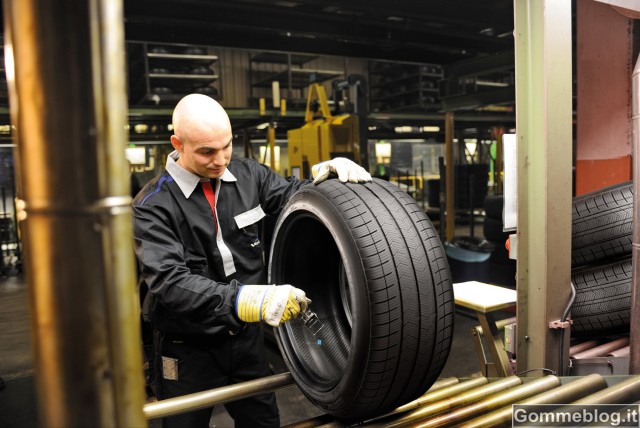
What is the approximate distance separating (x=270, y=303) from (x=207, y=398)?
Answer: 0.36 metres

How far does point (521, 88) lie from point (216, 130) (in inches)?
46.5

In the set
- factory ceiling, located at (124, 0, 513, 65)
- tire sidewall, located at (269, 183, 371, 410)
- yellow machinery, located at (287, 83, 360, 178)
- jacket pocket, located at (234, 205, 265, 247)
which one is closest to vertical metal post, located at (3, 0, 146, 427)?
tire sidewall, located at (269, 183, 371, 410)

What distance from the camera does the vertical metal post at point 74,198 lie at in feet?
2.09

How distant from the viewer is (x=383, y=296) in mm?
1314

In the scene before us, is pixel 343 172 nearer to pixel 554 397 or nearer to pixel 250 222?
pixel 250 222

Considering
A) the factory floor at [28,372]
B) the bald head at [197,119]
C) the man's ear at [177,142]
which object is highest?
the bald head at [197,119]

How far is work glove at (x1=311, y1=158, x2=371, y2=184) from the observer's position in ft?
5.22

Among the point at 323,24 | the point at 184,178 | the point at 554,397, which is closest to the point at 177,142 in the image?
the point at 184,178

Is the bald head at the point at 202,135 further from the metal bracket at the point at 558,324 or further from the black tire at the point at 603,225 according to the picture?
the black tire at the point at 603,225

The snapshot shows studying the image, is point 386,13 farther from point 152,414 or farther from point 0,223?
point 0,223

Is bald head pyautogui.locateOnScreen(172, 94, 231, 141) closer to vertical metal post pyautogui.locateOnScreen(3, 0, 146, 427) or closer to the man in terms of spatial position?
the man

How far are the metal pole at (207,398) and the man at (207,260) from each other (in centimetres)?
19

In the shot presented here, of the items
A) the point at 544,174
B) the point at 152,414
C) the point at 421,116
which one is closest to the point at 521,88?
the point at 544,174

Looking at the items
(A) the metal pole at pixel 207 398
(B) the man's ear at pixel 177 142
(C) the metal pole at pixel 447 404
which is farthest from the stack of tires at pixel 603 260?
(B) the man's ear at pixel 177 142
